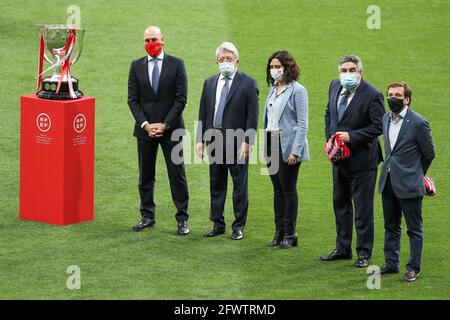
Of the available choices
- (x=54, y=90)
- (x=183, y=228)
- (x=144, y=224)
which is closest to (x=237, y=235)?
(x=183, y=228)

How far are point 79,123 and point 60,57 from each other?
79 cm

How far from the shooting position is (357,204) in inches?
479

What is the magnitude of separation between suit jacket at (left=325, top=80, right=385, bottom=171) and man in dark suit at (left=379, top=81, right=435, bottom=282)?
0.26m

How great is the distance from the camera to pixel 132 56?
2028cm

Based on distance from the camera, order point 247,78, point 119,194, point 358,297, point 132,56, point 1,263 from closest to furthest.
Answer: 1. point 358,297
2. point 1,263
3. point 247,78
4. point 119,194
5. point 132,56

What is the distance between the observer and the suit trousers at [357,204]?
39.8ft

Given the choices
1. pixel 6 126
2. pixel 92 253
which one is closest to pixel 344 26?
pixel 6 126

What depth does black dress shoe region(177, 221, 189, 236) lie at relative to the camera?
13227mm

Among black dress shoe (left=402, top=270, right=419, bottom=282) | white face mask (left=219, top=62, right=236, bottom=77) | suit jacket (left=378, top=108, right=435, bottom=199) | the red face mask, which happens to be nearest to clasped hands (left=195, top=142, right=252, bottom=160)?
white face mask (left=219, top=62, right=236, bottom=77)

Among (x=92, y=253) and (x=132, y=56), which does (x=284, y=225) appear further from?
(x=132, y=56)

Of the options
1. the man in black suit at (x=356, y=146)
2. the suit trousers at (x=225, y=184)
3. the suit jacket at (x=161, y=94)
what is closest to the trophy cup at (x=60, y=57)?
the suit jacket at (x=161, y=94)

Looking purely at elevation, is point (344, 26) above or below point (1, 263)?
above

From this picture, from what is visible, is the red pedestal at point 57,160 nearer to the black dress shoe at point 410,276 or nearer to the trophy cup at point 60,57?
the trophy cup at point 60,57

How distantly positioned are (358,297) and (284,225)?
5.78ft
